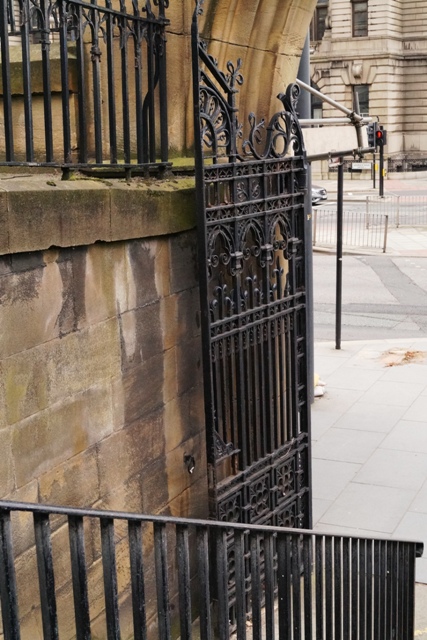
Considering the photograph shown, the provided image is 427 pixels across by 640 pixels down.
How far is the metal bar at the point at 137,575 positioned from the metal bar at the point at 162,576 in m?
0.06

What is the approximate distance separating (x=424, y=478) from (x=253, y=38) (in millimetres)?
4256

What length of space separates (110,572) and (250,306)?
287 cm

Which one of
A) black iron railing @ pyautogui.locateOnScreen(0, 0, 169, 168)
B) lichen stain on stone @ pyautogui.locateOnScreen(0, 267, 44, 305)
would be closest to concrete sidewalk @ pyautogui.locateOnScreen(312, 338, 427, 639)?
black iron railing @ pyautogui.locateOnScreen(0, 0, 169, 168)

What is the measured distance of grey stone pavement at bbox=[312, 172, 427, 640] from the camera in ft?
24.5

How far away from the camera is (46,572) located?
3.06 meters

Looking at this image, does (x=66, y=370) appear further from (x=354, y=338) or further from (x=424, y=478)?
(x=354, y=338)

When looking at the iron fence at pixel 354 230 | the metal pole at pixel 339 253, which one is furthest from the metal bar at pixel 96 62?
the iron fence at pixel 354 230

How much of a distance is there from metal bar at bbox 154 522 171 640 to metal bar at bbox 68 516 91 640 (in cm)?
28

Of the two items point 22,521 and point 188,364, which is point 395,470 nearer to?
point 188,364

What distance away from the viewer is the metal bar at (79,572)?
121 inches

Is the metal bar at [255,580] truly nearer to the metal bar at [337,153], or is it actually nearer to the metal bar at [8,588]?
the metal bar at [8,588]

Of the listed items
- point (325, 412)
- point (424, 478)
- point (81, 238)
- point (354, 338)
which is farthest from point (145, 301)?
point (354, 338)

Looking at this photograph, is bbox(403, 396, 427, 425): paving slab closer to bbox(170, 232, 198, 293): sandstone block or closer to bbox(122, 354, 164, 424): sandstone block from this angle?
bbox(170, 232, 198, 293): sandstone block

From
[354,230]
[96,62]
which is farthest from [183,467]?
[354,230]
